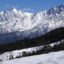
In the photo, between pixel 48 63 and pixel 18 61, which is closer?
pixel 48 63

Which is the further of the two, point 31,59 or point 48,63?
point 31,59

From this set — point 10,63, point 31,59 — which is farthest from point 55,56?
point 10,63

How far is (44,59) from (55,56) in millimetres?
276

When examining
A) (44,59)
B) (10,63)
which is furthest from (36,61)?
(10,63)

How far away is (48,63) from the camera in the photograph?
572cm

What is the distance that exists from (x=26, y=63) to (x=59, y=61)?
704 millimetres

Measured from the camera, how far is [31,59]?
6.10 metres

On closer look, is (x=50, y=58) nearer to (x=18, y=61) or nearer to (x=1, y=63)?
(x=18, y=61)

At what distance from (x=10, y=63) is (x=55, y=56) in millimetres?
1014

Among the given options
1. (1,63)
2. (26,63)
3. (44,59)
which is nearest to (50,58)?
(44,59)

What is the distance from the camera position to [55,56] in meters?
6.10

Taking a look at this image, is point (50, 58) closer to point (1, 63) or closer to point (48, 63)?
point (48, 63)

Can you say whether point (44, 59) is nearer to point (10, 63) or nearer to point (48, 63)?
point (48, 63)

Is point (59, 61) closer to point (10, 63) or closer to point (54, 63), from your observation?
point (54, 63)
